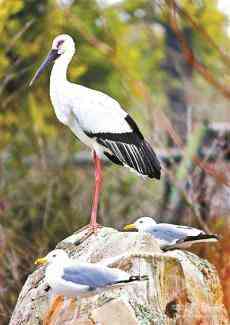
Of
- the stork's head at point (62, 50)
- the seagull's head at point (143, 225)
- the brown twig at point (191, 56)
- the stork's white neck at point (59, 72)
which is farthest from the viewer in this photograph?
the stork's head at point (62, 50)

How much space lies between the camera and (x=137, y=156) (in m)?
5.30

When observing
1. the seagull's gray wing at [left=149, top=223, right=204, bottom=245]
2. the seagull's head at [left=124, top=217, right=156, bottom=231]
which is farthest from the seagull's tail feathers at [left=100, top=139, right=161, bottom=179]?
the seagull's gray wing at [left=149, top=223, right=204, bottom=245]

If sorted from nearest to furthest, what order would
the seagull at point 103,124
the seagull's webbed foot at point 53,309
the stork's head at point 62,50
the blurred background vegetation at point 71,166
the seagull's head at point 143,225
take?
the seagull's webbed foot at point 53,309
the seagull's head at point 143,225
the blurred background vegetation at point 71,166
the seagull at point 103,124
the stork's head at point 62,50

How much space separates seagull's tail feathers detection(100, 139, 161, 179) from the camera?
5180mm

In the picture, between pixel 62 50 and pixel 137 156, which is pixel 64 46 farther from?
pixel 137 156

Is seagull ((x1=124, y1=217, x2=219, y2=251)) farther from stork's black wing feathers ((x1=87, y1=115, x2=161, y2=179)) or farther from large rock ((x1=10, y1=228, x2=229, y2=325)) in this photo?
stork's black wing feathers ((x1=87, y1=115, x2=161, y2=179))

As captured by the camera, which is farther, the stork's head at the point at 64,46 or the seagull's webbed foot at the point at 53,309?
the stork's head at the point at 64,46

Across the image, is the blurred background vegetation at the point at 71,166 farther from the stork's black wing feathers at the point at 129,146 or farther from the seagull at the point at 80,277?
the seagull at the point at 80,277

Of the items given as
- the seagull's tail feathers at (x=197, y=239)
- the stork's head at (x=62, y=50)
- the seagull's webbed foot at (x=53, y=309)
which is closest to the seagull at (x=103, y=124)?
the stork's head at (x=62, y=50)

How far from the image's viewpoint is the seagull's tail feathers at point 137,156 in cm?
518

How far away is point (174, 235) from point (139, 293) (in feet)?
1.77

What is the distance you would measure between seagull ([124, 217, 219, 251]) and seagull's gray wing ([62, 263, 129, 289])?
81 cm

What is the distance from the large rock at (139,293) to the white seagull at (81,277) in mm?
127

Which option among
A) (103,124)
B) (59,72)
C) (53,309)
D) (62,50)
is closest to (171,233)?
(53,309)
